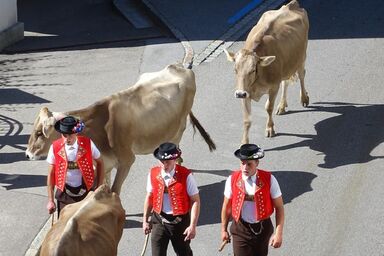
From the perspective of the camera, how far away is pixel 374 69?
16156 mm

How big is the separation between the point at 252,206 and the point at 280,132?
5.08m

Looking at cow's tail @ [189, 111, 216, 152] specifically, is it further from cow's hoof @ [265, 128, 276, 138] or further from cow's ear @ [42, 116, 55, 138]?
cow's ear @ [42, 116, 55, 138]

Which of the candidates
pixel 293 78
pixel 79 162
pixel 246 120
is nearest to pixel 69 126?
pixel 79 162

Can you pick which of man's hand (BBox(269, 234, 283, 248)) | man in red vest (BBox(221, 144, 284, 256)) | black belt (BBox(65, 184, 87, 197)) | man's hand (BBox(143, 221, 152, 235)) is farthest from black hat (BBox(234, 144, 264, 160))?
black belt (BBox(65, 184, 87, 197))

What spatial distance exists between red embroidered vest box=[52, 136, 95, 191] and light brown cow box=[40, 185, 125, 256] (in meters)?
0.78

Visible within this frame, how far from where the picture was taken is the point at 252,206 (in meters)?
8.85

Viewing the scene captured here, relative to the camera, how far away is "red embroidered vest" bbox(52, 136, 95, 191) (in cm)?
975

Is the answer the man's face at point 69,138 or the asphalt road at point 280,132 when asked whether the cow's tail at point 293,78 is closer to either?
the asphalt road at point 280,132

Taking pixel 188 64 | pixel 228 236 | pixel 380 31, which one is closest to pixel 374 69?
pixel 380 31

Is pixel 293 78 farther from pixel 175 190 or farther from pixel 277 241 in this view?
pixel 277 241

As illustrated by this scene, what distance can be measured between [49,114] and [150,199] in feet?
7.13

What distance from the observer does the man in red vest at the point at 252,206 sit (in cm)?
878

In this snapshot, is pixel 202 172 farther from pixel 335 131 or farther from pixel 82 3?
pixel 82 3

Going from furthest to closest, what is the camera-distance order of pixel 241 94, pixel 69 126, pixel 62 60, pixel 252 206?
pixel 62 60 → pixel 241 94 → pixel 69 126 → pixel 252 206
